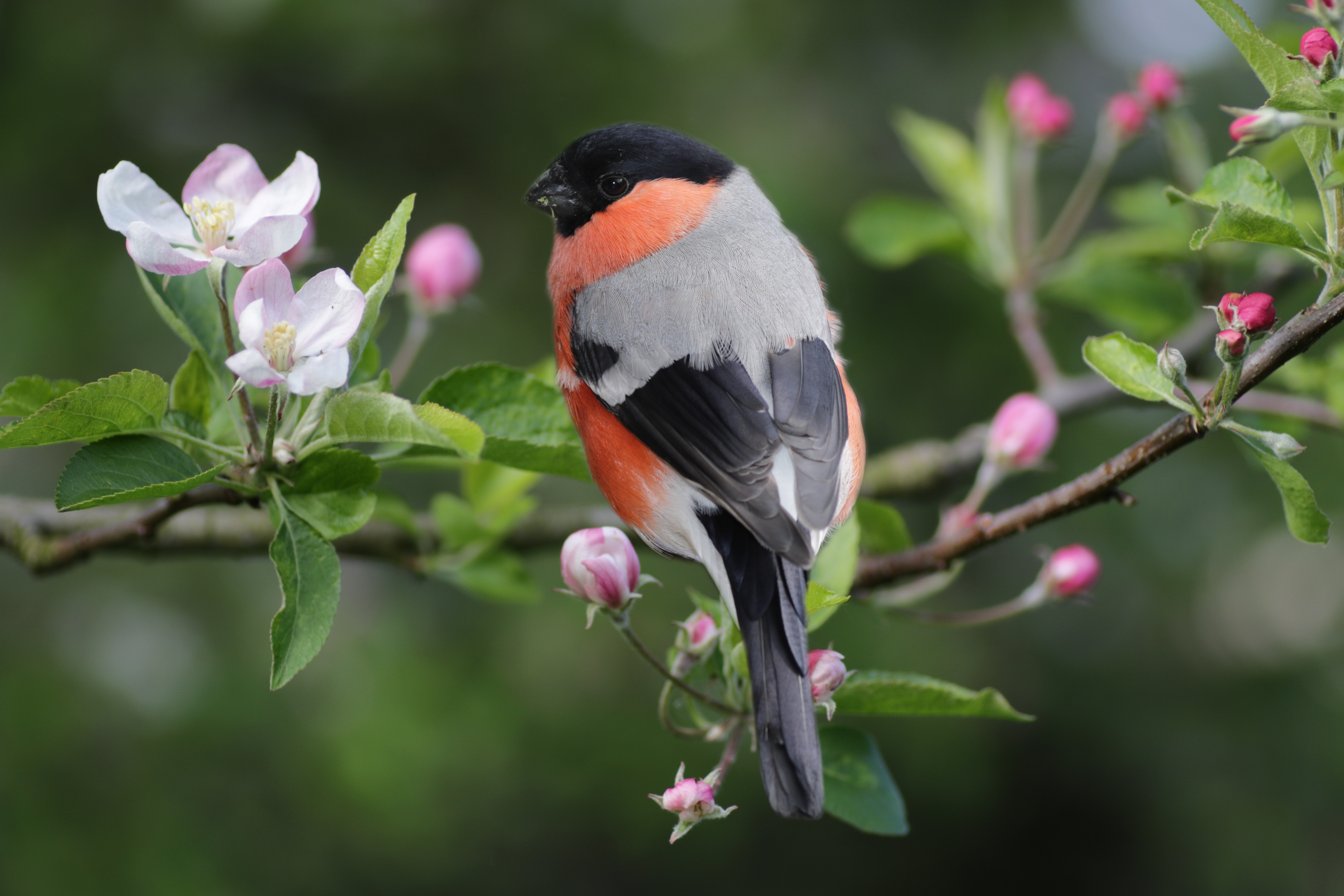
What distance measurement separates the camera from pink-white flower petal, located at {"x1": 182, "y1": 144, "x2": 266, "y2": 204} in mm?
1804

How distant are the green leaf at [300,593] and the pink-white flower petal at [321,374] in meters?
0.27

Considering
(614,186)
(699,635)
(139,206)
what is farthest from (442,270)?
(699,635)

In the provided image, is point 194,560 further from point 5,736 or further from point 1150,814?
point 1150,814

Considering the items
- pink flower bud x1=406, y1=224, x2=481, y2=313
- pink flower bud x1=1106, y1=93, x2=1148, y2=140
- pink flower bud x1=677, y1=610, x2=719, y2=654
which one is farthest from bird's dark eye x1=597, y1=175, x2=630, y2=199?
pink flower bud x1=1106, y1=93, x2=1148, y2=140

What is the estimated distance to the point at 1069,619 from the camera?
6.41 m

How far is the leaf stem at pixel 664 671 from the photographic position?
1.68 meters

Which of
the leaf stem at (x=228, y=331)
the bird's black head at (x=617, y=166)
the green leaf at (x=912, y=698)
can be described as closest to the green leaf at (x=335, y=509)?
the leaf stem at (x=228, y=331)

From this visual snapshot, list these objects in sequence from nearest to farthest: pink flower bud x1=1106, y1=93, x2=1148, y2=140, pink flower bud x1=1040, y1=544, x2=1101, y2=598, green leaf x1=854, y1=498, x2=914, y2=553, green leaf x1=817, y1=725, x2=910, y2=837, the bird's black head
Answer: green leaf x1=817, y1=725, x2=910, y2=837 → green leaf x1=854, y1=498, x2=914, y2=553 → pink flower bud x1=1040, y1=544, x2=1101, y2=598 → the bird's black head → pink flower bud x1=1106, y1=93, x2=1148, y2=140

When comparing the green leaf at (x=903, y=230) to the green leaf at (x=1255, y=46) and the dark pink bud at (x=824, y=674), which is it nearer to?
the green leaf at (x=1255, y=46)

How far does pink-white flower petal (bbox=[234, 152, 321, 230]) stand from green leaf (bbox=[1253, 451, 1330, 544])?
1523 mm

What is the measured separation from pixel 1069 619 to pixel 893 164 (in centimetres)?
296

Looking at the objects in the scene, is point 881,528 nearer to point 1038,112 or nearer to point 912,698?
point 912,698

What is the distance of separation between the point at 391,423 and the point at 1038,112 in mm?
2363

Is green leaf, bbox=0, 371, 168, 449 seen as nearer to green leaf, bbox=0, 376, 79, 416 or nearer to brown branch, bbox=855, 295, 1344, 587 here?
green leaf, bbox=0, 376, 79, 416
